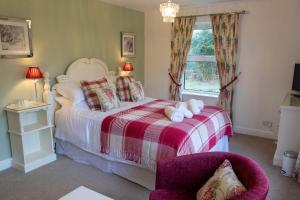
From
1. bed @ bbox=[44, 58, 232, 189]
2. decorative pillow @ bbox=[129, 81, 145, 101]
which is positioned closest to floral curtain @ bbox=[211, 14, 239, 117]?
bed @ bbox=[44, 58, 232, 189]

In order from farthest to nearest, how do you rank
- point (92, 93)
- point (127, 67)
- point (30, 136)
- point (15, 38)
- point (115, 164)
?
point (127, 67), point (92, 93), point (30, 136), point (15, 38), point (115, 164)

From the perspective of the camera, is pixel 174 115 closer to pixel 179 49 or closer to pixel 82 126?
pixel 82 126

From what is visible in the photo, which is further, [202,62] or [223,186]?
[202,62]

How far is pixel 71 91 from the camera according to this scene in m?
3.36

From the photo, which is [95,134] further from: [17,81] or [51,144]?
[17,81]

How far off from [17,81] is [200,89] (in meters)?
3.28

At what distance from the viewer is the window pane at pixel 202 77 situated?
15.1 ft

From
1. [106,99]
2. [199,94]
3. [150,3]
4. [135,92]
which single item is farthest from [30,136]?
[199,94]

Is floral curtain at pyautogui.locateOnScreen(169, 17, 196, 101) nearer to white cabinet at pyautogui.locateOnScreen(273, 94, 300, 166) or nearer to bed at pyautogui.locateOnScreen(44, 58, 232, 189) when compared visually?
bed at pyautogui.locateOnScreen(44, 58, 232, 189)

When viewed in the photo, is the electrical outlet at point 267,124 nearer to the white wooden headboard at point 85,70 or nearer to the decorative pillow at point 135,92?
the decorative pillow at point 135,92

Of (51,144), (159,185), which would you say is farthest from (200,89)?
(159,185)

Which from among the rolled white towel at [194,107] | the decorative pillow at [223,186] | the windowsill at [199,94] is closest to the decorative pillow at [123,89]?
the rolled white towel at [194,107]

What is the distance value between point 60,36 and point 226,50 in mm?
2779

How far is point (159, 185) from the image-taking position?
5.82 ft
